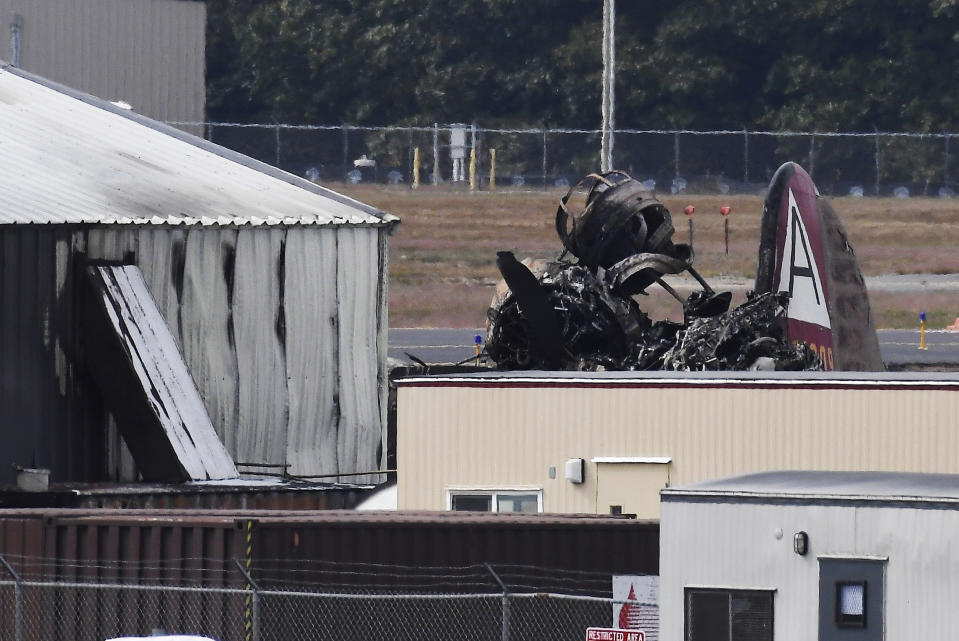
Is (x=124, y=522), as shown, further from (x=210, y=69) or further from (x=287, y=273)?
(x=210, y=69)

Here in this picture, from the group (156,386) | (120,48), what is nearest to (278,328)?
(156,386)

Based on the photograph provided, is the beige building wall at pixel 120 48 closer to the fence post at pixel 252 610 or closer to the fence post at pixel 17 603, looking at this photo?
the fence post at pixel 17 603

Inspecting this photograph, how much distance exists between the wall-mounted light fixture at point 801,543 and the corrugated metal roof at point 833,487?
329 millimetres

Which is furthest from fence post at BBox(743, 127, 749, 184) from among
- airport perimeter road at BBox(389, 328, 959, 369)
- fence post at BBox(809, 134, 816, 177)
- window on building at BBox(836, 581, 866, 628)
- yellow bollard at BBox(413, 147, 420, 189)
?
window on building at BBox(836, 581, 866, 628)

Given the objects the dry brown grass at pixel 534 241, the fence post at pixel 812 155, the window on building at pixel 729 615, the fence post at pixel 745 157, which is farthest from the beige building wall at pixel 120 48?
the window on building at pixel 729 615

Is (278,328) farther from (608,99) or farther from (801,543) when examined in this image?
(608,99)

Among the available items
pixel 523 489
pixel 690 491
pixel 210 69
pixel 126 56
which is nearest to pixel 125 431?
pixel 523 489

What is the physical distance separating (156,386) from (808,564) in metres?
15.8

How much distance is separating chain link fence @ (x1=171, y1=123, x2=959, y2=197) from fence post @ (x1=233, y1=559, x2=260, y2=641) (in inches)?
2341

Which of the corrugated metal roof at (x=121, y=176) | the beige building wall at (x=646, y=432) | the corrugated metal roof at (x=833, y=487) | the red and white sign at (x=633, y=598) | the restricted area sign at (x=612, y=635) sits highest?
the corrugated metal roof at (x=121, y=176)

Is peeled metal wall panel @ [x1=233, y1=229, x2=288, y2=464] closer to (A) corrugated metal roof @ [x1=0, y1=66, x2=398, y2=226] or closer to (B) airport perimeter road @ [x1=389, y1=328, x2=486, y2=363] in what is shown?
(A) corrugated metal roof @ [x1=0, y1=66, x2=398, y2=226]

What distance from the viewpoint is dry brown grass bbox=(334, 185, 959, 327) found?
234 feet

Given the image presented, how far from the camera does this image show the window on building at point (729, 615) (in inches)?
723

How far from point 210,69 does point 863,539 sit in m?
85.4
